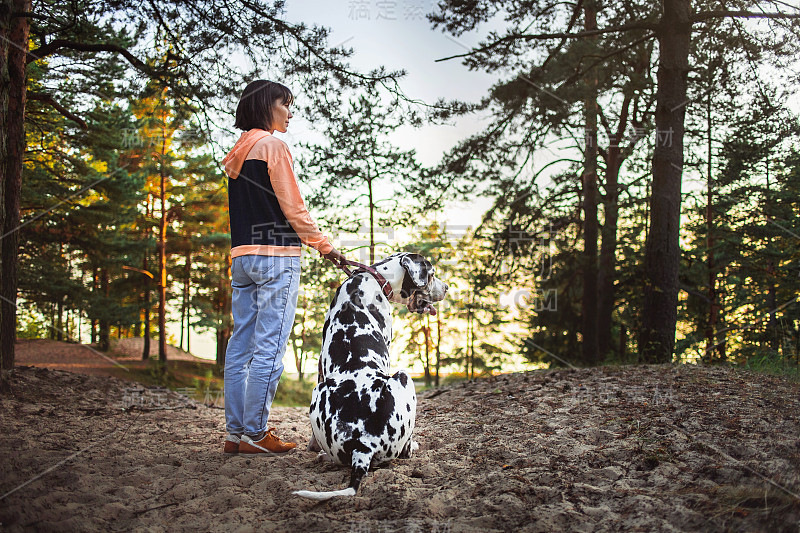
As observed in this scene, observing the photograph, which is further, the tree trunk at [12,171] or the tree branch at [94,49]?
the tree branch at [94,49]

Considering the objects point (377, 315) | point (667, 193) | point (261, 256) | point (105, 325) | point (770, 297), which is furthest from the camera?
point (105, 325)

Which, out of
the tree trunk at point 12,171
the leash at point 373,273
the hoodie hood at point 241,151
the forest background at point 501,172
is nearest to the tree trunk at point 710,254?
the forest background at point 501,172

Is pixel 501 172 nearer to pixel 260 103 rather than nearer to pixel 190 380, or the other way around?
pixel 260 103

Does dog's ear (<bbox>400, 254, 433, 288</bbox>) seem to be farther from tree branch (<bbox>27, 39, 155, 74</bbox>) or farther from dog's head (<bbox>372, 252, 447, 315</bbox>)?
tree branch (<bbox>27, 39, 155, 74</bbox>)

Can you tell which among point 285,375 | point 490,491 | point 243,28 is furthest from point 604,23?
point 285,375

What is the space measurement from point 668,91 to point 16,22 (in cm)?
1055

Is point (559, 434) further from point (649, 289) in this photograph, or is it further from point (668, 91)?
point (668, 91)

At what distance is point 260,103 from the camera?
4156 mm

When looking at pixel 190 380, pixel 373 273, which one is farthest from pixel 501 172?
pixel 190 380

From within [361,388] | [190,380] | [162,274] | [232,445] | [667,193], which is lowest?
[190,380]

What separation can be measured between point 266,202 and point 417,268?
1.36 metres

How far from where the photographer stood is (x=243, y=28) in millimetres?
8281

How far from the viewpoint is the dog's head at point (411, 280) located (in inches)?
173

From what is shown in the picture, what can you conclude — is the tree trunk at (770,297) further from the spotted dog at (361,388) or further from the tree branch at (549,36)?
the spotted dog at (361,388)
